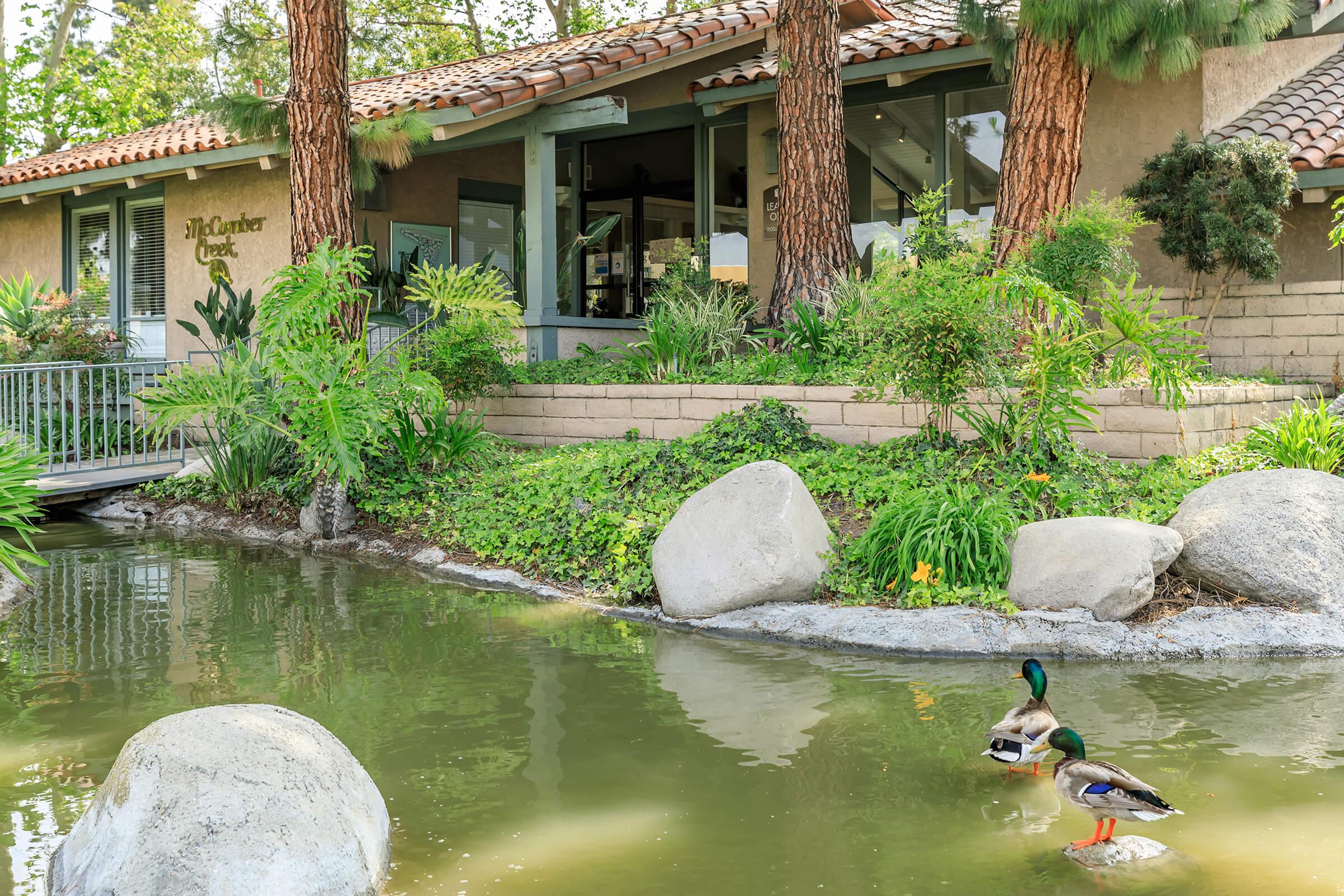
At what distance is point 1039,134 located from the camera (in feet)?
32.9

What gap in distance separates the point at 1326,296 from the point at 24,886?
1132 centimetres

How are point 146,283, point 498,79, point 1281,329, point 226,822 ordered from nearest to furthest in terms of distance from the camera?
point 226,822 < point 1281,329 < point 498,79 < point 146,283

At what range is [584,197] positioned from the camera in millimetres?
16906

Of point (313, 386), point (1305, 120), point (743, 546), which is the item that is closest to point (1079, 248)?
point (1305, 120)

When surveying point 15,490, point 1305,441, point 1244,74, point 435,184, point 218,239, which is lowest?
point 15,490

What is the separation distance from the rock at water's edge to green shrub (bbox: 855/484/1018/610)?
2910 mm

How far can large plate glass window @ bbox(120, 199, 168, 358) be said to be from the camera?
55.3ft

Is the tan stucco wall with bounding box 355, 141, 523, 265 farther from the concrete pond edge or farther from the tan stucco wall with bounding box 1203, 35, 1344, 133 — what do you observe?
the concrete pond edge

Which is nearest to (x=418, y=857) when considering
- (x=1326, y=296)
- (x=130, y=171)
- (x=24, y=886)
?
(x=24, y=886)

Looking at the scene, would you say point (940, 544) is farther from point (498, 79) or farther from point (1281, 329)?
point (498, 79)

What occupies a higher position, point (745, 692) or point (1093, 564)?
point (1093, 564)

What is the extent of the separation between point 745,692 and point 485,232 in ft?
41.1

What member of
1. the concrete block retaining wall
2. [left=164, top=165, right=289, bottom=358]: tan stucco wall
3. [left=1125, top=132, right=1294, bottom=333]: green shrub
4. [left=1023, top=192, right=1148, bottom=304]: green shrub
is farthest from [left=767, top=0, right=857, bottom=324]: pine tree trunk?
[left=164, top=165, right=289, bottom=358]: tan stucco wall

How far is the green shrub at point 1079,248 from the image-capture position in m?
9.56
